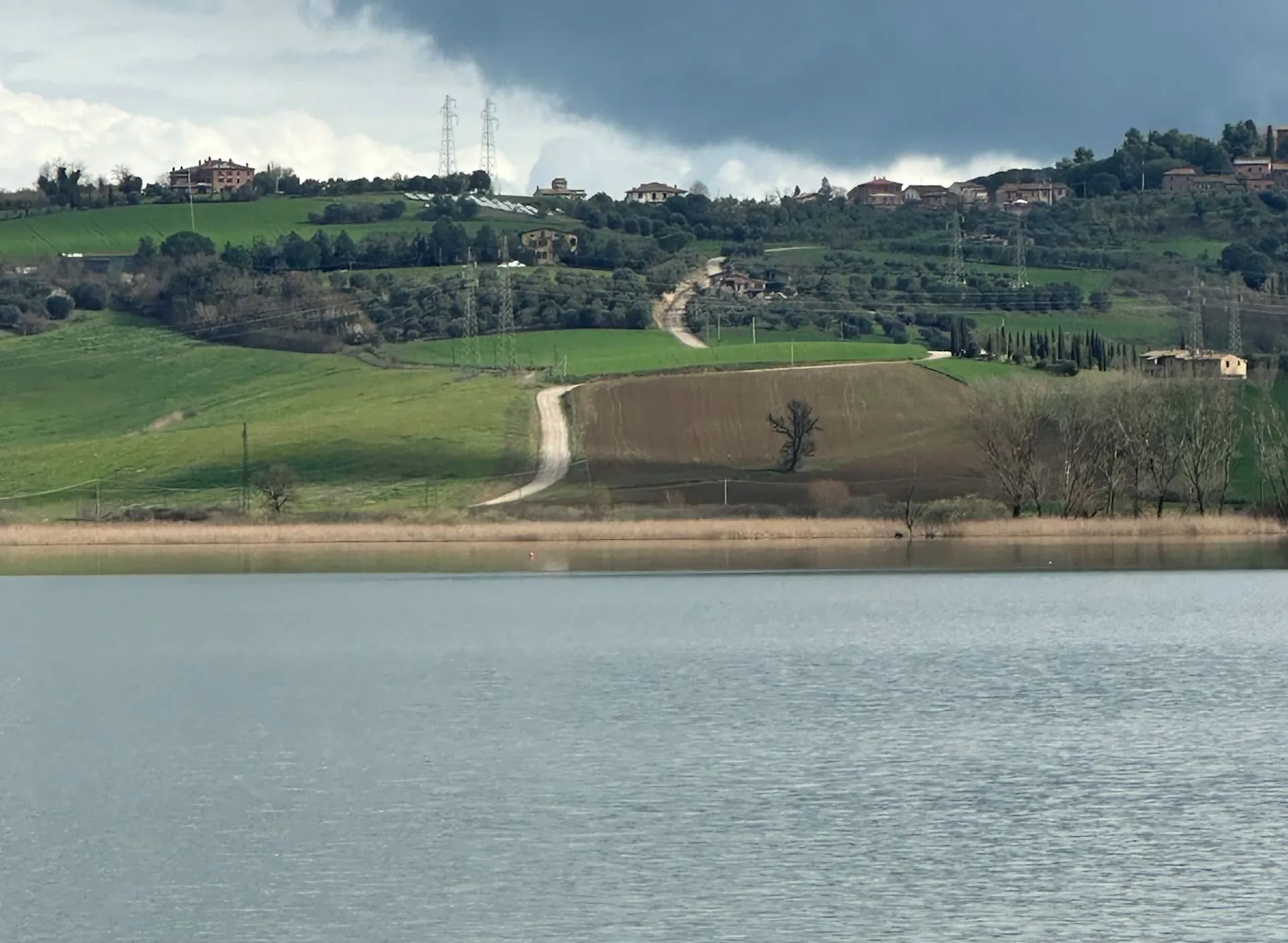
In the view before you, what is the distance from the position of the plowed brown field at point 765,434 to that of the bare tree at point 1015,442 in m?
5.04

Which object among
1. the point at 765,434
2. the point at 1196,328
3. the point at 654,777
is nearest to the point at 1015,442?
the point at 765,434

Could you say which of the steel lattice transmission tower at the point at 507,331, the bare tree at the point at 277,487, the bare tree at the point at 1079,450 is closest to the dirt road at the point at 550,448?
the bare tree at the point at 277,487

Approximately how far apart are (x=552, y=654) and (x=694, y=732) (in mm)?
14588

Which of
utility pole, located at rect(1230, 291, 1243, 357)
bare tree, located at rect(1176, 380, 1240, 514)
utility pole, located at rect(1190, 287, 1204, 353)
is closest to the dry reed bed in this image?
bare tree, located at rect(1176, 380, 1240, 514)

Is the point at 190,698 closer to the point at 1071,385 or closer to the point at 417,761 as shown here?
the point at 417,761

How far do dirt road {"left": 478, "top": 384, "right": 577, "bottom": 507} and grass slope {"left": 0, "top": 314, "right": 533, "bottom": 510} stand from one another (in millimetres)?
1256

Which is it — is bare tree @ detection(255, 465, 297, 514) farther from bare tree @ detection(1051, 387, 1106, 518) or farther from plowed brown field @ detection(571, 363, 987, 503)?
bare tree @ detection(1051, 387, 1106, 518)

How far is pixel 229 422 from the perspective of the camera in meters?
147

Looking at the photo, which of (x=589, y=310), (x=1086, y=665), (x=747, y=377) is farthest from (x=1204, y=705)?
(x=589, y=310)

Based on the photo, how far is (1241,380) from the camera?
14362 centimetres

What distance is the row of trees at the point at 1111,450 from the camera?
345ft

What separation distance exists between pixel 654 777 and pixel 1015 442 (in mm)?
73395

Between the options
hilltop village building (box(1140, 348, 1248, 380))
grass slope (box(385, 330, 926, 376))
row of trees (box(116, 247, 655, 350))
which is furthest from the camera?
row of trees (box(116, 247, 655, 350))

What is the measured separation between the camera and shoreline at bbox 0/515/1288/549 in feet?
319
